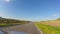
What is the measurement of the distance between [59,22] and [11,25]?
7.97 m

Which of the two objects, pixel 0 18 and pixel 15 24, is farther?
pixel 15 24

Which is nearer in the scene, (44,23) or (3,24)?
(3,24)

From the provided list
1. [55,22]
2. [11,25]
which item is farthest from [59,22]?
[11,25]

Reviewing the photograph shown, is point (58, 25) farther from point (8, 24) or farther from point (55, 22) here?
point (8, 24)

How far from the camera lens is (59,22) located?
22.4 metres

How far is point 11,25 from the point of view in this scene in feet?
60.3

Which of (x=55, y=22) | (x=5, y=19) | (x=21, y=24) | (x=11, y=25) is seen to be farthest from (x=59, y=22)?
(x=5, y=19)

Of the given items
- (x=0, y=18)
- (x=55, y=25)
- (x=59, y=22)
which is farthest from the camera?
(x=59, y=22)

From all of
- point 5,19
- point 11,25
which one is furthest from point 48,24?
point 5,19

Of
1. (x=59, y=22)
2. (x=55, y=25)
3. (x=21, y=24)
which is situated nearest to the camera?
(x=21, y=24)

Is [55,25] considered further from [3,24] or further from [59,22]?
[3,24]

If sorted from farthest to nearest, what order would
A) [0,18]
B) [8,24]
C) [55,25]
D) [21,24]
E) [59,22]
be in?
[59,22]
[55,25]
[21,24]
[8,24]
[0,18]

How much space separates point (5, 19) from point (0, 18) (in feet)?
2.28

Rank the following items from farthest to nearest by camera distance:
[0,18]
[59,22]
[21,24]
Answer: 1. [59,22]
2. [21,24]
3. [0,18]
